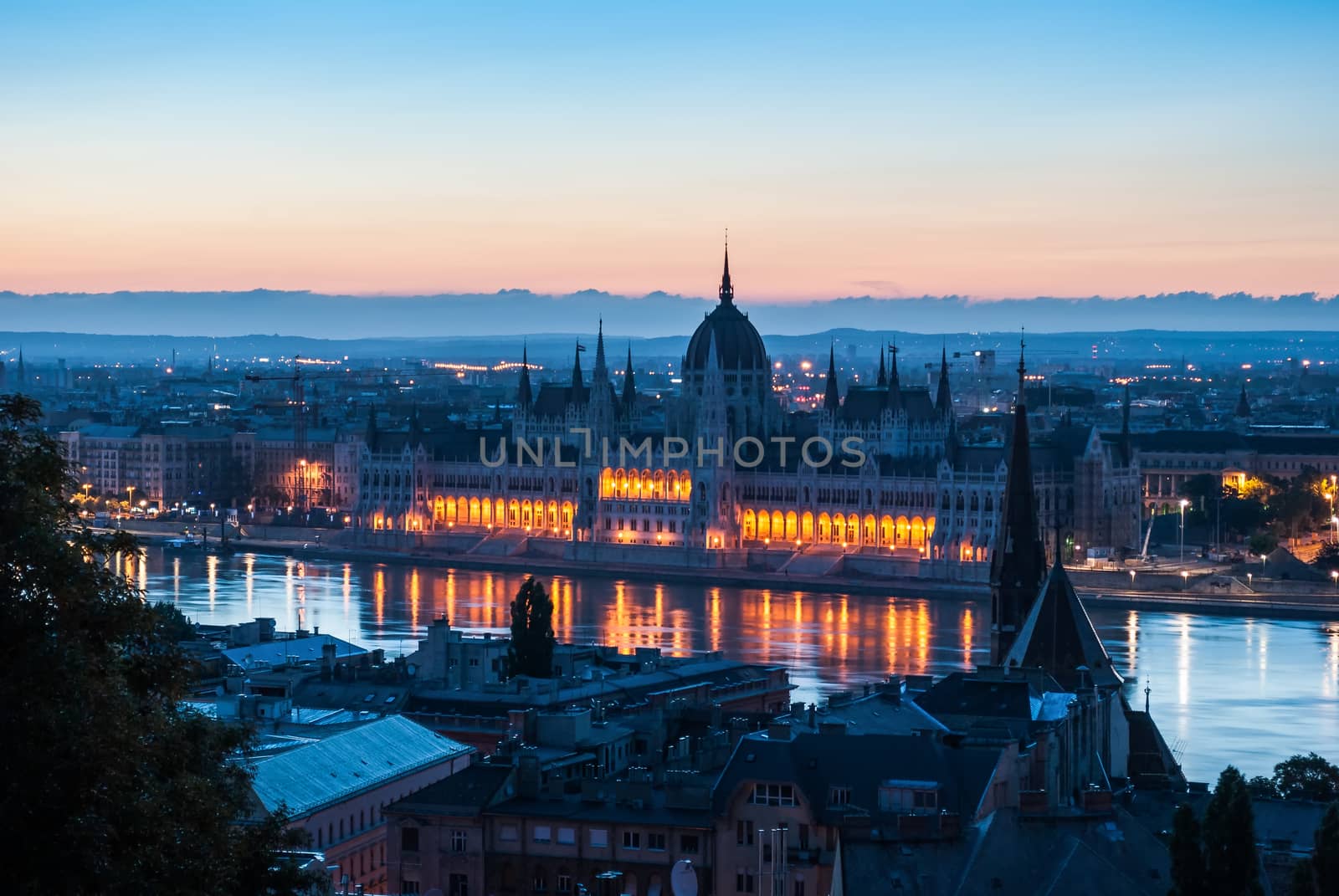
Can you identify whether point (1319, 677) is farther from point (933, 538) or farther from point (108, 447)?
point (108, 447)

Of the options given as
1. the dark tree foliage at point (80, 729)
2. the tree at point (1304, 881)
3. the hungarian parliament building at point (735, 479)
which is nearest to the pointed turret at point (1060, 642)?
the tree at point (1304, 881)

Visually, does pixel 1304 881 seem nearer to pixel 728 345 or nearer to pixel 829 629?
pixel 829 629

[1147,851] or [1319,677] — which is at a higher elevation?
[1147,851]

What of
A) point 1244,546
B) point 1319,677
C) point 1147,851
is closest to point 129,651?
point 1147,851

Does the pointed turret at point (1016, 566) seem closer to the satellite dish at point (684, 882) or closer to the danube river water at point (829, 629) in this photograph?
the danube river water at point (829, 629)

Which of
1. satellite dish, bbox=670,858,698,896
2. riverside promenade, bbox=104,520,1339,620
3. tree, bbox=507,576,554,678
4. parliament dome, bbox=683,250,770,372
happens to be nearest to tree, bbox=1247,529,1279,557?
riverside promenade, bbox=104,520,1339,620
